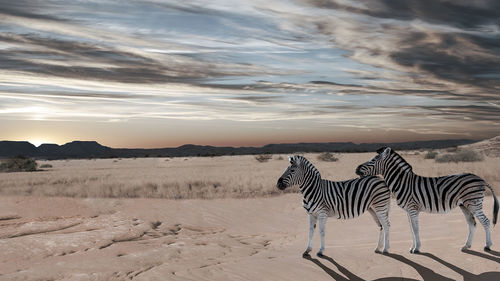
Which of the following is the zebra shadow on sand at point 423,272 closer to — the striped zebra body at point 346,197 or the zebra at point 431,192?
the zebra at point 431,192

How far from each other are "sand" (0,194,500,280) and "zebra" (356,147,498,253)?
0.81 m

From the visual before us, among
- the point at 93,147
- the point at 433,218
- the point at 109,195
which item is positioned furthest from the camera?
the point at 93,147

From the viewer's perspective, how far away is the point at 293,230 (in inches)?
583

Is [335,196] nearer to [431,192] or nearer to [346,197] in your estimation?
[346,197]

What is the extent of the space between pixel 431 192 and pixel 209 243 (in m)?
6.20

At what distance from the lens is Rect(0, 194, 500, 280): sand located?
27.5 ft

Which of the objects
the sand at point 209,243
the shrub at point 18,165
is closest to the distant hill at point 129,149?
the shrub at point 18,165

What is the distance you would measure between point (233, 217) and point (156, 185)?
10.1m

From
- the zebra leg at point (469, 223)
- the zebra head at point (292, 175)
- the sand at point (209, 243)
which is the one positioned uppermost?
the zebra head at point (292, 175)

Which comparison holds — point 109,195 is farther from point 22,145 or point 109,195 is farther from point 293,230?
point 22,145

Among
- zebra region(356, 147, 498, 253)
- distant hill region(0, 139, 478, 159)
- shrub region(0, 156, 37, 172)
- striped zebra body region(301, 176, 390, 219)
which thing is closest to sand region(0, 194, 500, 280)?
zebra region(356, 147, 498, 253)

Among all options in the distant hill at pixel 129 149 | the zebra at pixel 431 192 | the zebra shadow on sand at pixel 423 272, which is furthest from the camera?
the distant hill at pixel 129 149

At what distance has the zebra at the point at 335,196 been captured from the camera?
8844mm

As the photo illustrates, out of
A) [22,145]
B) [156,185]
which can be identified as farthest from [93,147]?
[156,185]
